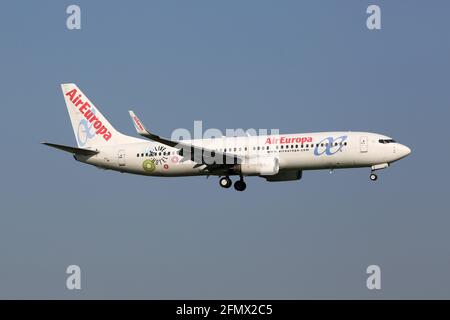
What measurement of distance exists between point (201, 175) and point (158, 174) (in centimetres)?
378

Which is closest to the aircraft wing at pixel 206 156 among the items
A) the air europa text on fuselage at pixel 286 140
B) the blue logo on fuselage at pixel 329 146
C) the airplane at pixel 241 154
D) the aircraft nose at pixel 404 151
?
the airplane at pixel 241 154

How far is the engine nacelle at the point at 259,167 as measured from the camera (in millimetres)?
79375

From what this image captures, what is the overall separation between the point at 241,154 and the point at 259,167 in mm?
2356

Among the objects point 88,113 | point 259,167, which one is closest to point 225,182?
point 259,167

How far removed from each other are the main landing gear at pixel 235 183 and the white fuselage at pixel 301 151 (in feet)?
5.44

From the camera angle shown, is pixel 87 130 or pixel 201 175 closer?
pixel 201 175

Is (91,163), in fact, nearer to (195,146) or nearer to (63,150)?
(63,150)

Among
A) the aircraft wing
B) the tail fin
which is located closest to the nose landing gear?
the aircraft wing

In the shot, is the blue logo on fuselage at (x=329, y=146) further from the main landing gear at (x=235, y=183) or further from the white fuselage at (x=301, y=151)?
the main landing gear at (x=235, y=183)

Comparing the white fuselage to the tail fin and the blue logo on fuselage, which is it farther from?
the tail fin

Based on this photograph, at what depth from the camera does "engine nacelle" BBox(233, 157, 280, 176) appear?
79.4 metres

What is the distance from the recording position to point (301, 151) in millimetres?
79062

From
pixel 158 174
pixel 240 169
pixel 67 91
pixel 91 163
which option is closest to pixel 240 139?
pixel 240 169

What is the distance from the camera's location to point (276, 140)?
263 ft
